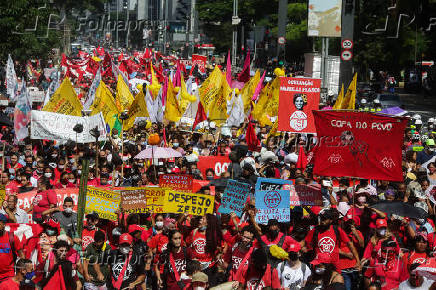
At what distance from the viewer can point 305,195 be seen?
10781 mm

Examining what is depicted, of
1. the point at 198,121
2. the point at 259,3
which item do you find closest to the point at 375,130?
the point at 198,121

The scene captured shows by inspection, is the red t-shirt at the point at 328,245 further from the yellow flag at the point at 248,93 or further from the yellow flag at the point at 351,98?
the yellow flag at the point at 248,93

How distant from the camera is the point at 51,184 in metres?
13.2

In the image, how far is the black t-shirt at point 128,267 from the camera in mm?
9195

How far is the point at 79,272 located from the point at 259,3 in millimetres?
77341

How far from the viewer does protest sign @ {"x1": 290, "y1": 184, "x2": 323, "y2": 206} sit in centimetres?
1074

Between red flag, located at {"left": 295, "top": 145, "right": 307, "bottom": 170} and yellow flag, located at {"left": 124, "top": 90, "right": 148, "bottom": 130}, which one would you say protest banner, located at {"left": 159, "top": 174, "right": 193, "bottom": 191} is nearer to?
red flag, located at {"left": 295, "top": 145, "right": 307, "bottom": 170}

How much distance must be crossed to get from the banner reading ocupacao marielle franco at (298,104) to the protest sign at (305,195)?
5.22 meters

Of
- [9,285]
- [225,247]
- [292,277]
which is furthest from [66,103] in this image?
[292,277]

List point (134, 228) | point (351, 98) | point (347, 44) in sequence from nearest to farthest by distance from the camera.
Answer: point (134, 228)
point (351, 98)
point (347, 44)

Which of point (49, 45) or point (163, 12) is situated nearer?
point (49, 45)

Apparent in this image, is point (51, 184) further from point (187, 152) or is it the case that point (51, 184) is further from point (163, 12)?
point (163, 12)

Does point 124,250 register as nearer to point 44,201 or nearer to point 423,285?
point 44,201

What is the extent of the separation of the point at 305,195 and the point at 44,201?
11.1 feet
